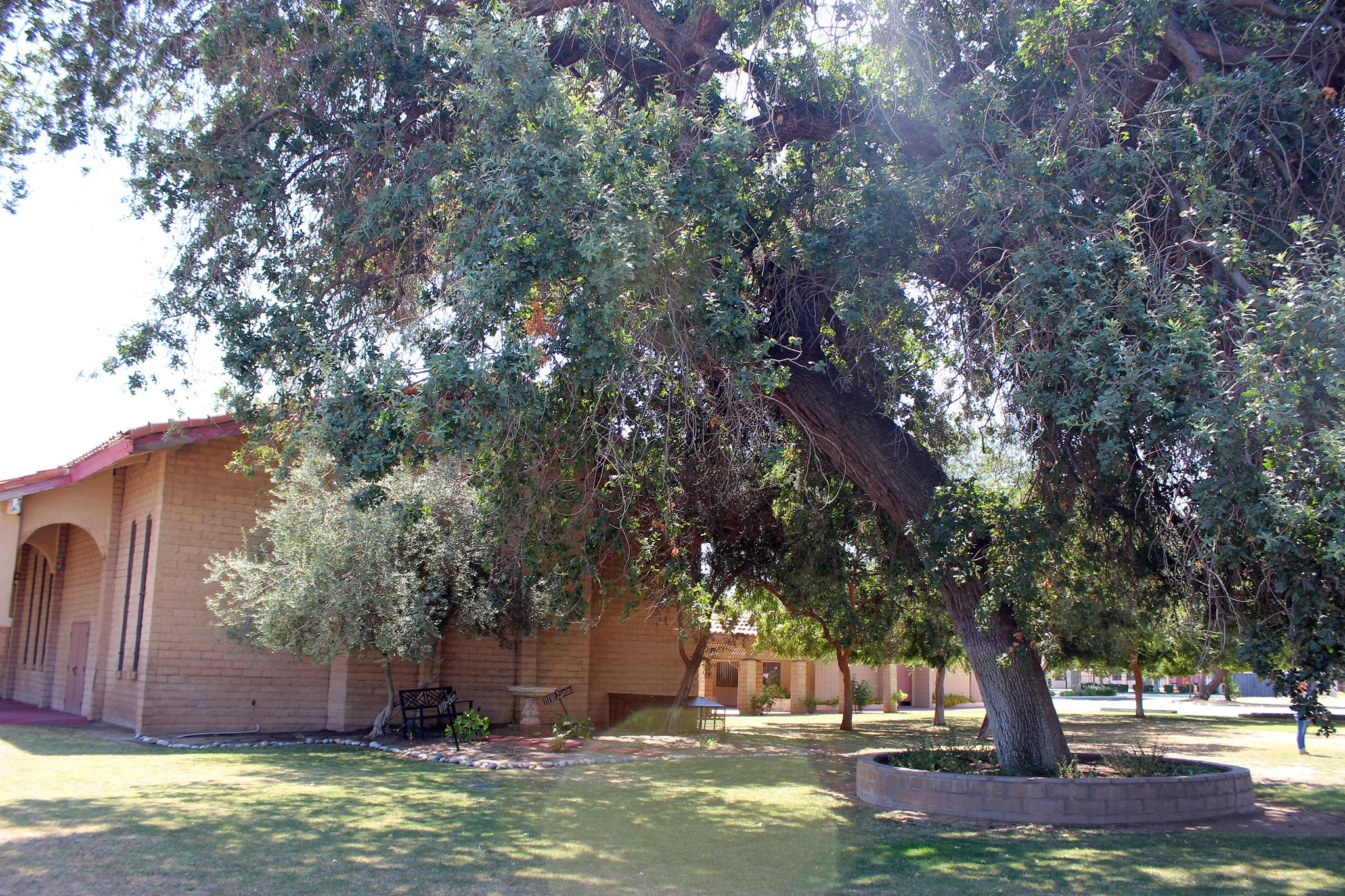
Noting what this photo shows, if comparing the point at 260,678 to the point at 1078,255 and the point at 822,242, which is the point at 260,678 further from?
the point at 1078,255

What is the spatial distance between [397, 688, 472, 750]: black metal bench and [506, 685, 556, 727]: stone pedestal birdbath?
1.23 m

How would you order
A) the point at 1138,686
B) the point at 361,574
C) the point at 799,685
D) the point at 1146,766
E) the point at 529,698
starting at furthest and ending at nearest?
the point at 799,685
the point at 1138,686
the point at 529,698
the point at 361,574
the point at 1146,766

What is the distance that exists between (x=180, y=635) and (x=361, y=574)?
435cm

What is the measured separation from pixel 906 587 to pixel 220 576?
1168cm

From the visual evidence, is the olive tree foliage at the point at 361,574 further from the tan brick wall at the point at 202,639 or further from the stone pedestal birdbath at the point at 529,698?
the stone pedestal birdbath at the point at 529,698

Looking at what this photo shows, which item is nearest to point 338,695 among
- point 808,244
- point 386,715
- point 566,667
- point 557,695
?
point 386,715

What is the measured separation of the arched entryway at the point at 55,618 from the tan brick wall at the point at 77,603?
15mm

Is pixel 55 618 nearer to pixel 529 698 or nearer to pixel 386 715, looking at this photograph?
pixel 386 715

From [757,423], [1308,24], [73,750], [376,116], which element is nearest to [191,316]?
[376,116]

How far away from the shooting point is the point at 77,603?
68.5 ft

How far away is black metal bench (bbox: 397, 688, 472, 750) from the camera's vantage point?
1605 cm

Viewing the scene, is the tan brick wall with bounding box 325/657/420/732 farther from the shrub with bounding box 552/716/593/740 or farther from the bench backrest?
the shrub with bounding box 552/716/593/740

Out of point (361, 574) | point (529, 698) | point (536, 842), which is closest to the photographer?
point (536, 842)

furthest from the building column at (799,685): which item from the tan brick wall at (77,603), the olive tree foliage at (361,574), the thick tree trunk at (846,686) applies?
the tan brick wall at (77,603)
